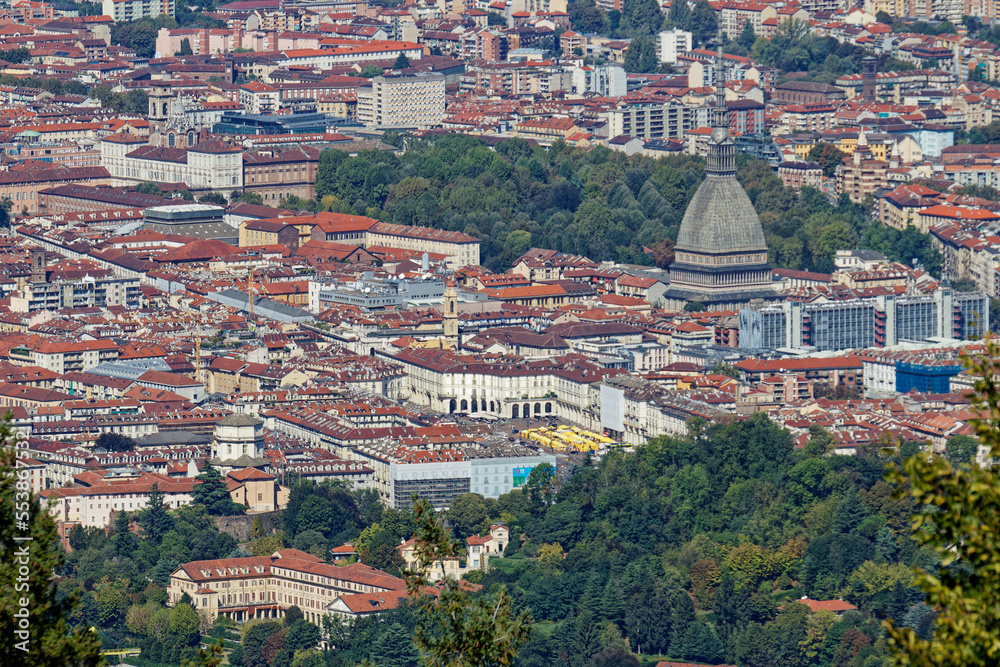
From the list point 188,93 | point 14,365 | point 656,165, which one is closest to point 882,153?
point 656,165

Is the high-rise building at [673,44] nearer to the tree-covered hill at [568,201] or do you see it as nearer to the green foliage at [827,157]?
the tree-covered hill at [568,201]

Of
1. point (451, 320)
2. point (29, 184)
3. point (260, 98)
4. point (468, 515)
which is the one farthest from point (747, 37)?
point (468, 515)

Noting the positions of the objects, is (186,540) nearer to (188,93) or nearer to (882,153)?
(882,153)

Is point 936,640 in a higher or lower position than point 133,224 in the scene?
higher

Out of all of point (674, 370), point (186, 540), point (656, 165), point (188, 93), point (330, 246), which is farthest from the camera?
point (188, 93)

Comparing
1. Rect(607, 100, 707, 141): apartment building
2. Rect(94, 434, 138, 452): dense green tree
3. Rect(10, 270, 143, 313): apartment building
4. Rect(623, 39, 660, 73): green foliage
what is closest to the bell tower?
Rect(607, 100, 707, 141): apartment building

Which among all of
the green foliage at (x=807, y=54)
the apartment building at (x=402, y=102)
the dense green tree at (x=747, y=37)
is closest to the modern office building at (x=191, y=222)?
the apartment building at (x=402, y=102)

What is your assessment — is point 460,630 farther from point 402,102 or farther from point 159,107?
point 159,107
